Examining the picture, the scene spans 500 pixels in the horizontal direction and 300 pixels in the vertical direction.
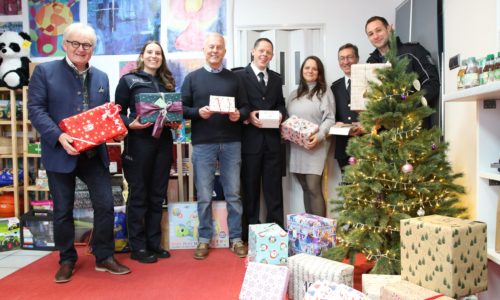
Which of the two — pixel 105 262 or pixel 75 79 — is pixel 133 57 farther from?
pixel 105 262

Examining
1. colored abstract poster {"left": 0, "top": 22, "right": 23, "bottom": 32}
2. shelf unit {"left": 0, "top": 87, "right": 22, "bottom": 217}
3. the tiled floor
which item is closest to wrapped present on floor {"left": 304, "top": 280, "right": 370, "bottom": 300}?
the tiled floor

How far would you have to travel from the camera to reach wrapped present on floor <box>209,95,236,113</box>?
2811 mm

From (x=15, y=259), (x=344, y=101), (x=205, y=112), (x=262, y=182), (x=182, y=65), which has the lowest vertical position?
(x=15, y=259)

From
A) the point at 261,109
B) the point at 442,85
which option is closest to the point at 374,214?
the point at 442,85

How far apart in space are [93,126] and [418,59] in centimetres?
212

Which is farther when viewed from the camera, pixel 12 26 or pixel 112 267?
pixel 12 26

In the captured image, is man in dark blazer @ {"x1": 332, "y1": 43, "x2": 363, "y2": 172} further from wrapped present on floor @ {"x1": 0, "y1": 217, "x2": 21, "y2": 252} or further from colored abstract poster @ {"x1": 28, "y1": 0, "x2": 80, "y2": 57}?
wrapped present on floor @ {"x1": 0, "y1": 217, "x2": 21, "y2": 252}

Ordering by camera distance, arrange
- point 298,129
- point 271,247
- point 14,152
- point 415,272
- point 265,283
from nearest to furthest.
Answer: point 415,272 → point 265,283 → point 271,247 → point 298,129 → point 14,152

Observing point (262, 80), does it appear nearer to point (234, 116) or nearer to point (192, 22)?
point (234, 116)

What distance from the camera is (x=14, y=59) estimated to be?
369 cm

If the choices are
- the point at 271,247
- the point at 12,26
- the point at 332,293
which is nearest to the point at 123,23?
the point at 12,26

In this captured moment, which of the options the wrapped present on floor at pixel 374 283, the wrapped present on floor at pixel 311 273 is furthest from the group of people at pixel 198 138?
the wrapped present on floor at pixel 374 283

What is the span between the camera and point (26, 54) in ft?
12.4

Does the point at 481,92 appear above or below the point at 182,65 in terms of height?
below
